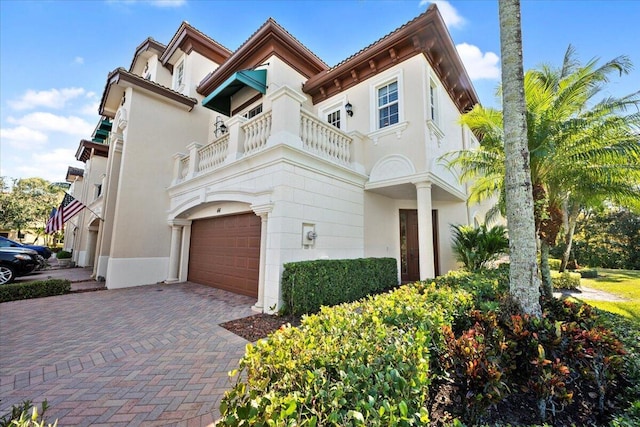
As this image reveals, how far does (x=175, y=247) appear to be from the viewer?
10391 mm

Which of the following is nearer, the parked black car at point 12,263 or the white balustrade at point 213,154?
the white balustrade at point 213,154

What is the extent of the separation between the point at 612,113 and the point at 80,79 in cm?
1620

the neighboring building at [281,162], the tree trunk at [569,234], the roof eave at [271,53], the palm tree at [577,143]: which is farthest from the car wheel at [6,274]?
the tree trunk at [569,234]

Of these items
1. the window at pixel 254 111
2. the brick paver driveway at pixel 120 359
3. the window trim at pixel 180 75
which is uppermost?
the window trim at pixel 180 75

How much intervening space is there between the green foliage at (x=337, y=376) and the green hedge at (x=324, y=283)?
2.82m

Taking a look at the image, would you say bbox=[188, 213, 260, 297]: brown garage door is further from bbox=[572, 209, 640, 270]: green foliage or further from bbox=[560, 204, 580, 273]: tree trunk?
bbox=[572, 209, 640, 270]: green foliage

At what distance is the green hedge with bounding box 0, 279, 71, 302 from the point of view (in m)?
7.26

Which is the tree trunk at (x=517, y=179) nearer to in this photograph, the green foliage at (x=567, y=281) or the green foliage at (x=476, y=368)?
the green foliage at (x=476, y=368)

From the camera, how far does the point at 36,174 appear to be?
110ft

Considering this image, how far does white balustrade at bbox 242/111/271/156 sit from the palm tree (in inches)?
239

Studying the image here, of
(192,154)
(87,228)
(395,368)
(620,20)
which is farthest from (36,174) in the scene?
(620,20)

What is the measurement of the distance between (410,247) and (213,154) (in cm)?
824

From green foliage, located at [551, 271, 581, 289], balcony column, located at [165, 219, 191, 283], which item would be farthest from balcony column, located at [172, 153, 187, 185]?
green foliage, located at [551, 271, 581, 289]

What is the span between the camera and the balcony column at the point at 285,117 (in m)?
6.58
